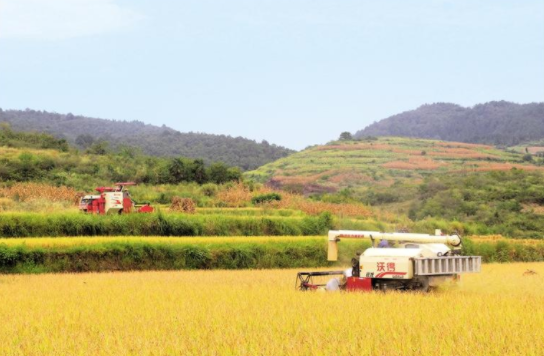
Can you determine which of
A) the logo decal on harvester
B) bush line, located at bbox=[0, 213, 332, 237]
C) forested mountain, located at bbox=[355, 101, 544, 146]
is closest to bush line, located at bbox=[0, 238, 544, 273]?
bush line, located at bbox=[0, 213, 332, 237]

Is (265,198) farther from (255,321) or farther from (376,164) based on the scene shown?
(376,164)

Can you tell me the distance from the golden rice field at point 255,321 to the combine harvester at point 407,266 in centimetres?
49

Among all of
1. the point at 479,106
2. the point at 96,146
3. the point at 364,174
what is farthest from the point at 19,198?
the point at 479,106

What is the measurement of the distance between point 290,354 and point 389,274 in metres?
7.55

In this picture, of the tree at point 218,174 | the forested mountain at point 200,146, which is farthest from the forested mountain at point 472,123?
Answer: the tree at point 218,174

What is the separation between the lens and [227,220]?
32.4 m

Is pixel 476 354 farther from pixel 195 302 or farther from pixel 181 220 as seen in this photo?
pixel 181 220

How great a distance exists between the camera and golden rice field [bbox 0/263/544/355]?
912 centimetres

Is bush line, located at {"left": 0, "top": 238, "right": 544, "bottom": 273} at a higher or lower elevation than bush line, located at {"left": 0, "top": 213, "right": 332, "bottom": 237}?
lower

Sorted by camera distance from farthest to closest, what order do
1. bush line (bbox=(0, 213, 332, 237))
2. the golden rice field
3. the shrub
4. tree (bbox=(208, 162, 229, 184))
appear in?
tree (bbox=(208, 162, 229, 184)), the shrub, bush line (bbox=(0, 213, 332, 237)), the golden rice field

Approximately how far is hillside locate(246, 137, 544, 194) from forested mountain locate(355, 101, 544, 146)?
30636mm

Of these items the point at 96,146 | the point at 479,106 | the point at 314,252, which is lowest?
the point at 314,252

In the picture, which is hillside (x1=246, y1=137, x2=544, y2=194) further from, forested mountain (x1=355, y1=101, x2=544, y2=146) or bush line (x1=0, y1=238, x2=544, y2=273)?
bush line (x1=0, y1=238, x2=544, y2=273)

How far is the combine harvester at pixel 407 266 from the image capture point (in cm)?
1548
